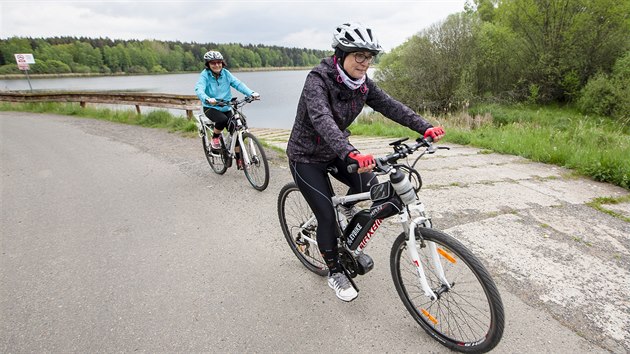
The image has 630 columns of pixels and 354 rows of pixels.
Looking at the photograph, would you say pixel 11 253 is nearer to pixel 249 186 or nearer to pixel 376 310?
pixel 249 186

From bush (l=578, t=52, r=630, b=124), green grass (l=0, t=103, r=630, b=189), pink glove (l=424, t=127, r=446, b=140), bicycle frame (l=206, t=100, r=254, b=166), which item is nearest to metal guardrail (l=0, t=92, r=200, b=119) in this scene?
green grass (l=0, t=103, r=630, b=189)

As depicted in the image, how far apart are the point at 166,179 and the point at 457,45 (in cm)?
2688

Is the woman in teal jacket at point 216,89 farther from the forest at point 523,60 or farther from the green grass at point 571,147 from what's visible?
the forest at point 523,60

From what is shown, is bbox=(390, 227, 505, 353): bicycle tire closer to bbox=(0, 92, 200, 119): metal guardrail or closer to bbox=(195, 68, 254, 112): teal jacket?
bbox=(195, 68, 254, 112): teal jacket

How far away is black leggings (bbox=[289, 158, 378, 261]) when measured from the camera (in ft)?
8.52

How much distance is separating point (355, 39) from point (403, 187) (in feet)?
3.44

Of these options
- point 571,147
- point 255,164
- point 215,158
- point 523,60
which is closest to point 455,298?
point 255,164

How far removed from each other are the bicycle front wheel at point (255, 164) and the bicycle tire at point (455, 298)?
3.17m

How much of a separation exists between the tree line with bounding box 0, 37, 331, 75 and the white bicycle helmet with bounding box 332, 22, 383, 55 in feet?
310

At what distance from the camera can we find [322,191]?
2.60 meters

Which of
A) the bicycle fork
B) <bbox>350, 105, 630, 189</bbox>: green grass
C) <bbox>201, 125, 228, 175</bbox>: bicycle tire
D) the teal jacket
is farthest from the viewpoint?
<bbox>201, 125, 228, 175</bbox>: bicycle tire

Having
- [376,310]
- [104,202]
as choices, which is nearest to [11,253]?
[104,202]

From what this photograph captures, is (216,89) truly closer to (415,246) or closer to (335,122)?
(335,122)

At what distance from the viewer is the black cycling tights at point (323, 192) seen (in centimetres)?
260
